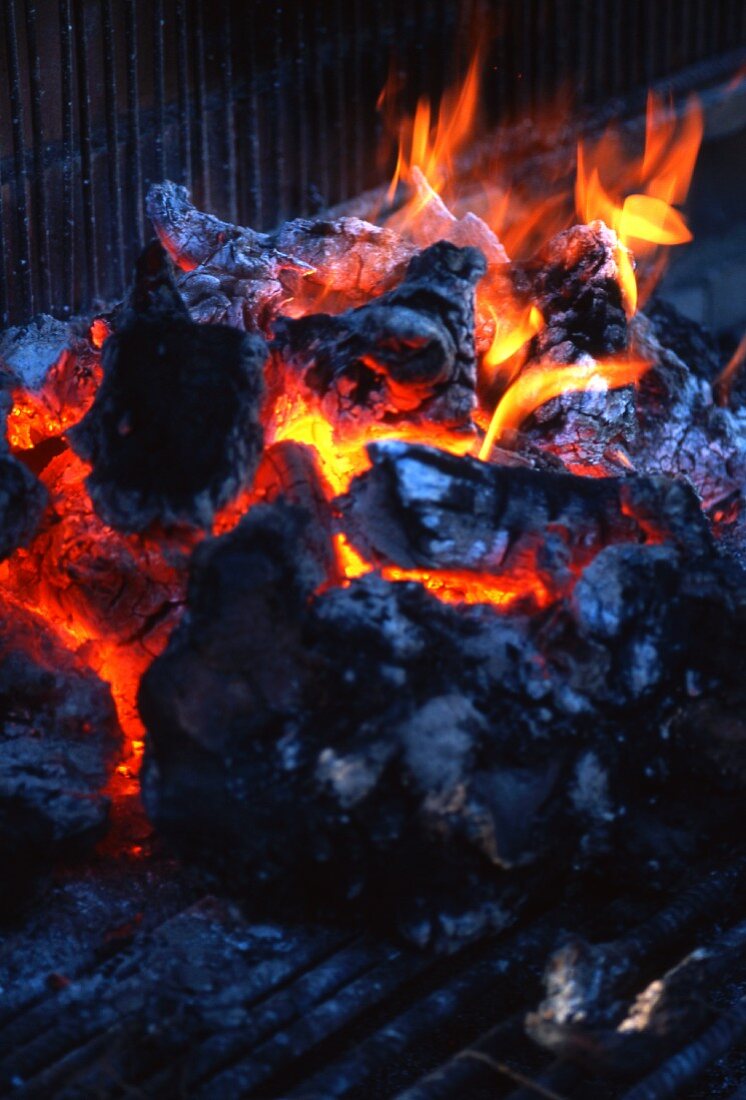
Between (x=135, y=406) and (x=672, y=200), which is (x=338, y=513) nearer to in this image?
(x=135, y=406)

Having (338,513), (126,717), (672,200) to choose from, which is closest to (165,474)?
(338,513)

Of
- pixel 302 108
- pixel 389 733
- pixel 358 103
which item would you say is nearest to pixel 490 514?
pixel 389 733

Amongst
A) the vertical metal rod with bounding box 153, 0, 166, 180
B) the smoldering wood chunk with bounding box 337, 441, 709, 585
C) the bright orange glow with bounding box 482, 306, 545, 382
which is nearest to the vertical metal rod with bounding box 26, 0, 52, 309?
the vertical metal rod with bounding box 153, 0, 166, 180

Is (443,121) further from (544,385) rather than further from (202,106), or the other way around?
(544,385)

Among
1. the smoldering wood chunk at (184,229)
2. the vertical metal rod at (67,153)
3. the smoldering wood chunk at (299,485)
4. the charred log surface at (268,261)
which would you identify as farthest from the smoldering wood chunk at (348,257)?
the vertical metal rod at (67,153)

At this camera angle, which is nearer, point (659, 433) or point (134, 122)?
point (659, 433)

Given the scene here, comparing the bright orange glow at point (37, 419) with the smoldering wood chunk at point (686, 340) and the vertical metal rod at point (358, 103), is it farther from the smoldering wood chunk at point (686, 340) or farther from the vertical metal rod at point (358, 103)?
the vertical metal rod at point (358, 103)

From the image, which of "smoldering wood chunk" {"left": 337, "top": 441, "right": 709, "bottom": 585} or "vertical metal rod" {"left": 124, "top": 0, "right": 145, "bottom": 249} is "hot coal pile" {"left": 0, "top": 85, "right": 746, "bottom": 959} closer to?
"smoldering wood chunk" {"left": 337, "top": 441, "right": 709, "bottom": 585}
